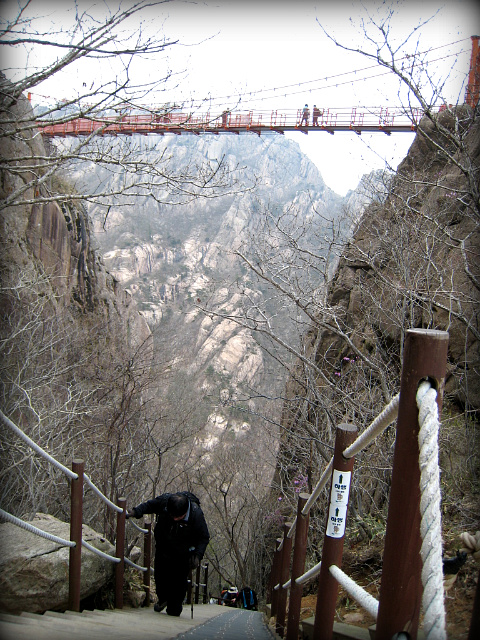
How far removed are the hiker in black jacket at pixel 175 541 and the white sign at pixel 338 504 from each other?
10.2 ft

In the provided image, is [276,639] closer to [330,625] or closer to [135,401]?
[330,625]

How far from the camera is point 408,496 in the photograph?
1300 mm

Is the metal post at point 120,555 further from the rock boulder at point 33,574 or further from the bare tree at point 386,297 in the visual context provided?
the bare tree at point 386,297

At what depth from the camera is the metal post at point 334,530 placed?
2012mm

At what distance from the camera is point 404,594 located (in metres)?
1.30

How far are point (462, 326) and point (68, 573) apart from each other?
8.14 meters

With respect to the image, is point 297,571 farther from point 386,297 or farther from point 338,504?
point 386,297

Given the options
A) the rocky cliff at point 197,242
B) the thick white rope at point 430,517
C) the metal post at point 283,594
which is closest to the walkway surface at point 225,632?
the metal post at point 283,594

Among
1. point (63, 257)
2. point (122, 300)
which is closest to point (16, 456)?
point (63, 257)

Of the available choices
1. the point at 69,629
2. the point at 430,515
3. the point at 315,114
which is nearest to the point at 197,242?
the point at 315,114

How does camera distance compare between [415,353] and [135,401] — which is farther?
A: [135,401]

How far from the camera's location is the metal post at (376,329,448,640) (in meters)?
1.29

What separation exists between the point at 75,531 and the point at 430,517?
2.93 m

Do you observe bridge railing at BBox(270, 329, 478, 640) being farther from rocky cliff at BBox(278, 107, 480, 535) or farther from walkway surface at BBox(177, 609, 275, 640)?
rocky cliff at BBox(278, 107, 480, 535)
